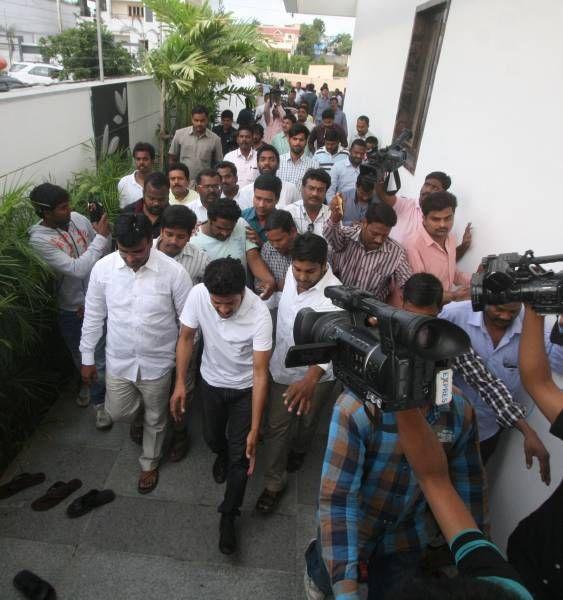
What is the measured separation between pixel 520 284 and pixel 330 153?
5.09 meters

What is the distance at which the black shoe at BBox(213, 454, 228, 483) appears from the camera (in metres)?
2.94

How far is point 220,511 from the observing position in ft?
8.32

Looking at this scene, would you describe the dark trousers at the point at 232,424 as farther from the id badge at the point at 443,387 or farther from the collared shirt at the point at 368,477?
the id badge at the point at 443,387

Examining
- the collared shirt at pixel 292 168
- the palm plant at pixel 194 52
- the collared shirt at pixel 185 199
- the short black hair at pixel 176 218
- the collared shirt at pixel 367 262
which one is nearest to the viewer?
the short black hair at pixel 176 218

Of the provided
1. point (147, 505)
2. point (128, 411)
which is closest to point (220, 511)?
point (147, 505)

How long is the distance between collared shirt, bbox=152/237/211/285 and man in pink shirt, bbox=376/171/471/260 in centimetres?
149

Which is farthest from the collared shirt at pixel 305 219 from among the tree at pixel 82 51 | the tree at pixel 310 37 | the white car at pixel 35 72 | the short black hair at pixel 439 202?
the tree at pixel 310 37

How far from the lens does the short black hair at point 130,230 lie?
94.9 inches

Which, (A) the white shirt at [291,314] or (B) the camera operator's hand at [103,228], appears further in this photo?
(B) the camera operator's hand at [103,228]

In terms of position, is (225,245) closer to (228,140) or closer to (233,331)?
(233,331)

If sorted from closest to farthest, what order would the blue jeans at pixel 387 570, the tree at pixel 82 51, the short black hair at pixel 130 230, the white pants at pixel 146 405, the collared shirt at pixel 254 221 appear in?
the blue jeans at pixel 387 570 → the short black hair at pixel 130 230 → the white pants at pixel 146 405 → the collared shirt at pixel 254 221 → the tree at pixel 82 51

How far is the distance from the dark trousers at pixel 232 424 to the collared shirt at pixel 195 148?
389cm

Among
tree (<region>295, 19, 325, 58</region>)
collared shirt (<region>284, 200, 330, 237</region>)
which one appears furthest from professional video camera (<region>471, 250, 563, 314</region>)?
tree (<region>295, 19, 325, 58</region>)

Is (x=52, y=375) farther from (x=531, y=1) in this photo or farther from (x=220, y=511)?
(x=531, y=1)
